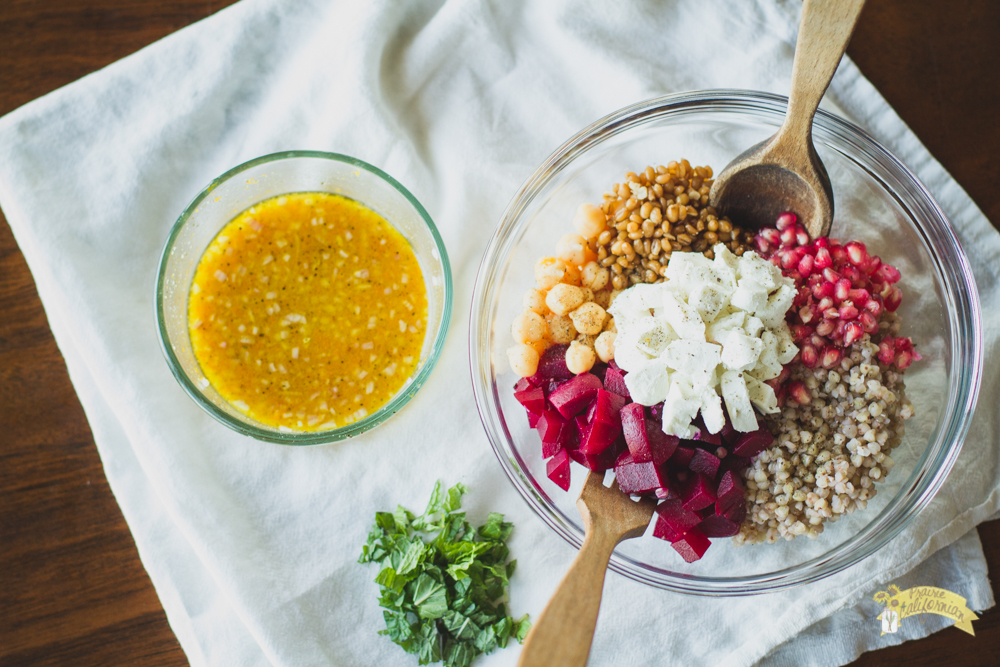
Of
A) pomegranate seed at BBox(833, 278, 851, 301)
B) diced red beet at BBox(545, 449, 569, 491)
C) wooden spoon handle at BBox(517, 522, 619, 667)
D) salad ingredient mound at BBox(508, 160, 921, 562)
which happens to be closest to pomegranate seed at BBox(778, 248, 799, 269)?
salad ingredient mound at BBox(508, 160, 921, 562)

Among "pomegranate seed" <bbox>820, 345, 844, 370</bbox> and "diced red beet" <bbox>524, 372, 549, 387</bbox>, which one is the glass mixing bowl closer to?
"diced red beet" <bbox>524, 372, 549, 387</bbox>

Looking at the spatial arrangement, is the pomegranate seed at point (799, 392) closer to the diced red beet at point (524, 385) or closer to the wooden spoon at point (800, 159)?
the wooden spoon at point (800, 159)

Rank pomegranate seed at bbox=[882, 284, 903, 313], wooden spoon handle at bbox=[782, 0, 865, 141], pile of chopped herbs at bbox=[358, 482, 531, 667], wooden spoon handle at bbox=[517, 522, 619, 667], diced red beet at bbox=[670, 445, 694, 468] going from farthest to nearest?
pile of chopped herbs at bbox=[358, 482, 531, 667] → pomegranate seed at bbox=[882, 284, 903, 313] → diced red beet at bbox=[670, 445, 694, 468] → wooden spoon handle at bbox=[782, 0, 865, 141] → wooden spoon handle at bbox=[517, 522, 619, 667]

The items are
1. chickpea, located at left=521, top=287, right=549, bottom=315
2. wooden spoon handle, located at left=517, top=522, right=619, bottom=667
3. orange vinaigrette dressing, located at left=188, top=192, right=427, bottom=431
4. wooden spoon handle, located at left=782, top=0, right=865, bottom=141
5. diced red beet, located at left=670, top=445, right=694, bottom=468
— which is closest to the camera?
wooden spoon handle, located at left=517, top=522, right=619, bottom=667

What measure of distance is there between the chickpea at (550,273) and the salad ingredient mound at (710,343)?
24 centimetres

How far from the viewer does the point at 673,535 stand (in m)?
1.59

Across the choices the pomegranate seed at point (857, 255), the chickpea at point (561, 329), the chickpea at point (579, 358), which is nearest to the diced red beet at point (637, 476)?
the chickpea at point (579, 358)

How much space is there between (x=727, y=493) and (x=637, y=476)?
21 centimetres

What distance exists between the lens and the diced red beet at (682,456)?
5.09 ft

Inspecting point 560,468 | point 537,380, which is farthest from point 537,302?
point 560,468

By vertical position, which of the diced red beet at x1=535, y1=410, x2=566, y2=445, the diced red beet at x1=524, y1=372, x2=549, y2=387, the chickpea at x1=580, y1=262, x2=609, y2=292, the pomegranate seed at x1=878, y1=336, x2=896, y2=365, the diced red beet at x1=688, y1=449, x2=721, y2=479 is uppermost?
the pomegranate seed at x1=878, y1=336, x2=896, y2=365

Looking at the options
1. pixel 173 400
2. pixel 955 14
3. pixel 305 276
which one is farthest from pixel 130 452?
pixel 955 14

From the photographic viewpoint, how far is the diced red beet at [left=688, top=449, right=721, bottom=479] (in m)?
1.53

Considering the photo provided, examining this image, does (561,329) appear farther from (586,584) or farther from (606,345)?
(586,584)
